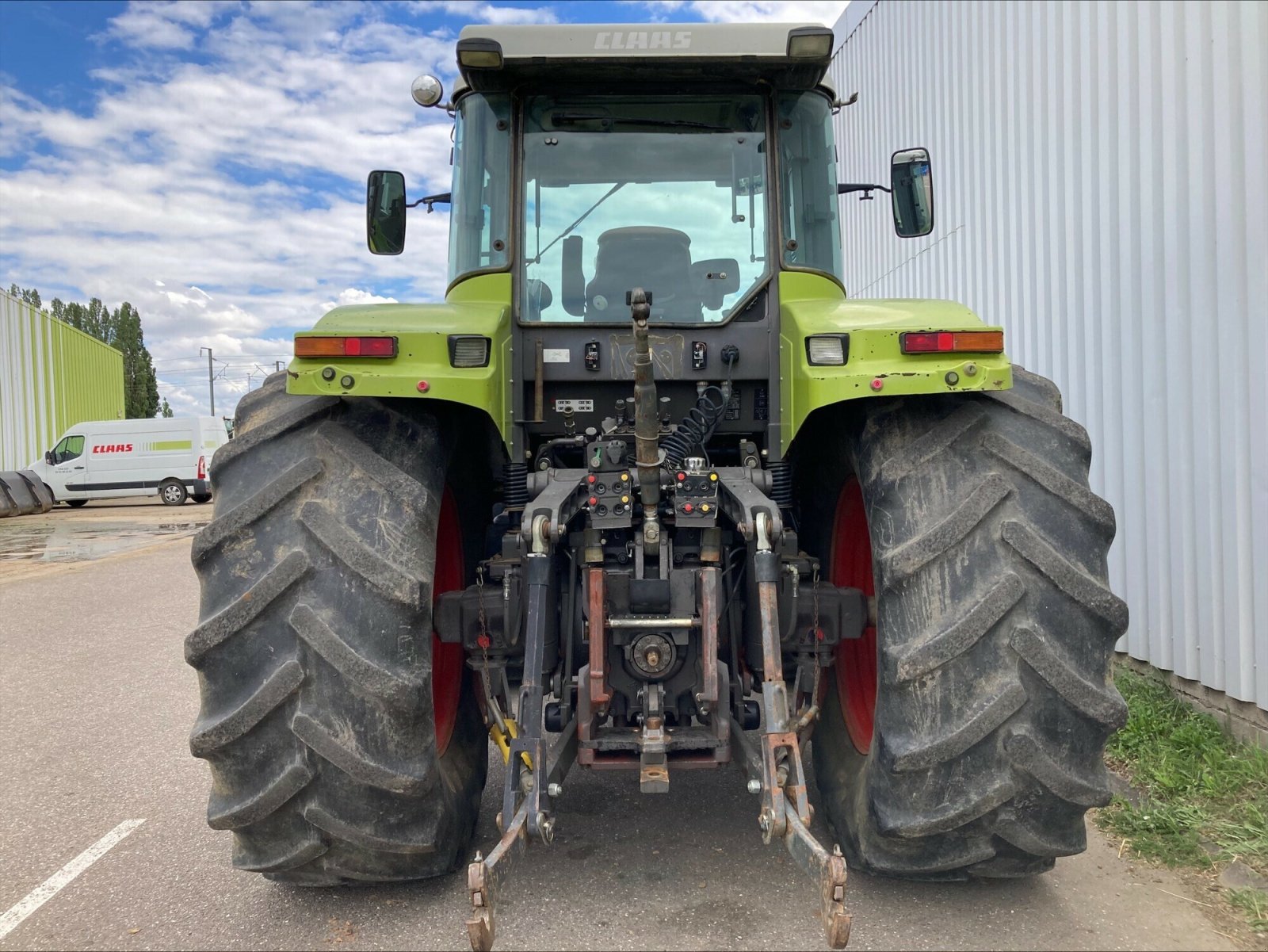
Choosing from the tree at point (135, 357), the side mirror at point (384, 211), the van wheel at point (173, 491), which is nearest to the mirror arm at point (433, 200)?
the side mirror at point (384, 211)

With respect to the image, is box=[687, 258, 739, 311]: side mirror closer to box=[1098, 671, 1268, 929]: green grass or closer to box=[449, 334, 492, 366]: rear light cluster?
box=[449, 334, 492, 366]: rear light cluster

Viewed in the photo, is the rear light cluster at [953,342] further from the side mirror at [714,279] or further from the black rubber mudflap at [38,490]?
Answer: the black rubber mudflap at [38,490]

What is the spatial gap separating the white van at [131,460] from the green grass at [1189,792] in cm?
2364

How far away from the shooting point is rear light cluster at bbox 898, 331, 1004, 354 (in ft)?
9.05

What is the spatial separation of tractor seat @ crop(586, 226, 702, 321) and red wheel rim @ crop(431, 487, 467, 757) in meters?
0.87

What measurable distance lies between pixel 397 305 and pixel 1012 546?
78.8 inches

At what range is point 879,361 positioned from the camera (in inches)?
111

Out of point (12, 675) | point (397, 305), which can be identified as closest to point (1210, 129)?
point (397, 305)

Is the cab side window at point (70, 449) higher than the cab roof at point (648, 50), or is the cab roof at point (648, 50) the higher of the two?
the cab roof at point (648, 50)

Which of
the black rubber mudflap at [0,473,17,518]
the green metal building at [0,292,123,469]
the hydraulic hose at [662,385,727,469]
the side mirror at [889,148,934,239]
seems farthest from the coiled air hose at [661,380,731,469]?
the green metal building at [0,292,123,469]

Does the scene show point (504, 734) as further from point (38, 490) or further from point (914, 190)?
point (38, 490)

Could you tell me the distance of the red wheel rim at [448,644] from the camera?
3.47 meters

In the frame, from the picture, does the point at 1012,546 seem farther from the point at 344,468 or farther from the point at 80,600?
the point at 80,600

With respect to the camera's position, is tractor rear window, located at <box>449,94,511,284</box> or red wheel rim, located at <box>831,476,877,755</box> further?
→ tractor rear window, located at <box>449,94,511,284</box>
